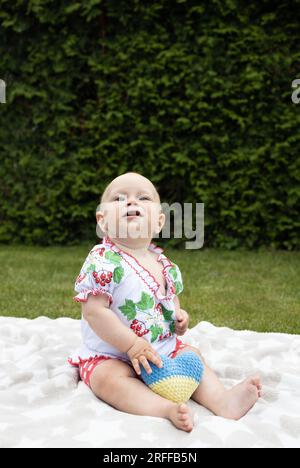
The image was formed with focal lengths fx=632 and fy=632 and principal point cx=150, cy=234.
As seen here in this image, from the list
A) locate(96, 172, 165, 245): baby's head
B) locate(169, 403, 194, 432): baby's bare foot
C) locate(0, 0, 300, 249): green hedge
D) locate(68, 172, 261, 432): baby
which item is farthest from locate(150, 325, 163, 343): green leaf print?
locate(0, 0, 300, 249): green hedge

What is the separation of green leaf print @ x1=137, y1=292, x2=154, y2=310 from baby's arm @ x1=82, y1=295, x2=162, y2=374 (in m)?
0.12

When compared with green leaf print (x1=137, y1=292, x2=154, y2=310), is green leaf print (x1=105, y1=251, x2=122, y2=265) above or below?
above

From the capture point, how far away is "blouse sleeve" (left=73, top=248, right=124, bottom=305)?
2127 mm

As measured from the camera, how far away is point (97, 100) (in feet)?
20.7

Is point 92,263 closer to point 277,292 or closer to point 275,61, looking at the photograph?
point 277,292

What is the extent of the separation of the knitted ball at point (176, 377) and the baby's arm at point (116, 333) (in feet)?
0.17

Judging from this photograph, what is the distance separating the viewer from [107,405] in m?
2.00

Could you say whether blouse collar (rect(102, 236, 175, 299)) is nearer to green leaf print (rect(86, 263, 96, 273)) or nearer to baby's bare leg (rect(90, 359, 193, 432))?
green leaf print (rect(86, 263, 96, 273))

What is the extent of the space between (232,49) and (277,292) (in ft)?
8.36

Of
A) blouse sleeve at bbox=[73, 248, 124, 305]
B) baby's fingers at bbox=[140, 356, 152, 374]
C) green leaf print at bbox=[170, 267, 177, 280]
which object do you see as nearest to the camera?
baby's fingers at bbox=[140, 356, 152, 374]

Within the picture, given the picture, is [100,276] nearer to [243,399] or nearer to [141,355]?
[141,355]

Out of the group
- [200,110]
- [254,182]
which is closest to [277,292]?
[254,182]

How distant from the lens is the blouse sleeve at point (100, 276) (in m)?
2.13

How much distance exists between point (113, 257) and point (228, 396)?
0.61 metres
